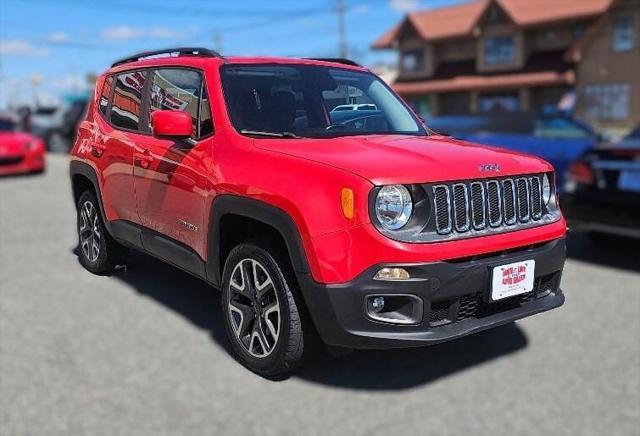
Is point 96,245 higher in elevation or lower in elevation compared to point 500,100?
higher

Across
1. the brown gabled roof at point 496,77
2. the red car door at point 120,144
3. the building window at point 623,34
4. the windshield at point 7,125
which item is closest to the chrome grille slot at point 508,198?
the red car door at point 120,144

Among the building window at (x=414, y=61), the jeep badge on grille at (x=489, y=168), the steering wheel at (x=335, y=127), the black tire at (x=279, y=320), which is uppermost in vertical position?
the steering wheel at (x=335, y=127)

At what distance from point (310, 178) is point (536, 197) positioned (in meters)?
0.65

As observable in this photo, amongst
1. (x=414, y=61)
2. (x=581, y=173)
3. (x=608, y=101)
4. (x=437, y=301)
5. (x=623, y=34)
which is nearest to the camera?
(x=437, y=301)

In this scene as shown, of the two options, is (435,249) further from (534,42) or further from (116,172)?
(534,42)

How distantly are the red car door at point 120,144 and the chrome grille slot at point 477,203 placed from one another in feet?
3.33

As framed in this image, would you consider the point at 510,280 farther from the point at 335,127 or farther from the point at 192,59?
the point at 192,59

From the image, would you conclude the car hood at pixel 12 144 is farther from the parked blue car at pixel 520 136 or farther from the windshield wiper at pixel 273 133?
the parked blue car at pixel 520 136

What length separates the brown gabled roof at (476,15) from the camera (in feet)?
328

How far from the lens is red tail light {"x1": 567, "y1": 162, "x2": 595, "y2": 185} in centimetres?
287

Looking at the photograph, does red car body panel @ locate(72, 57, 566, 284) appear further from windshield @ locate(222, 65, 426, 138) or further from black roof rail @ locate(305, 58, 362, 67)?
black roof rail @ locate(305, 58, 362, 67)

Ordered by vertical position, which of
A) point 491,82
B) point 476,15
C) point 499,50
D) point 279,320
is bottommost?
point 491,82

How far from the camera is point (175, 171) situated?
194cm

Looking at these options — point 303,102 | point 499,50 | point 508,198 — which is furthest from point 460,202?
point 499,50
